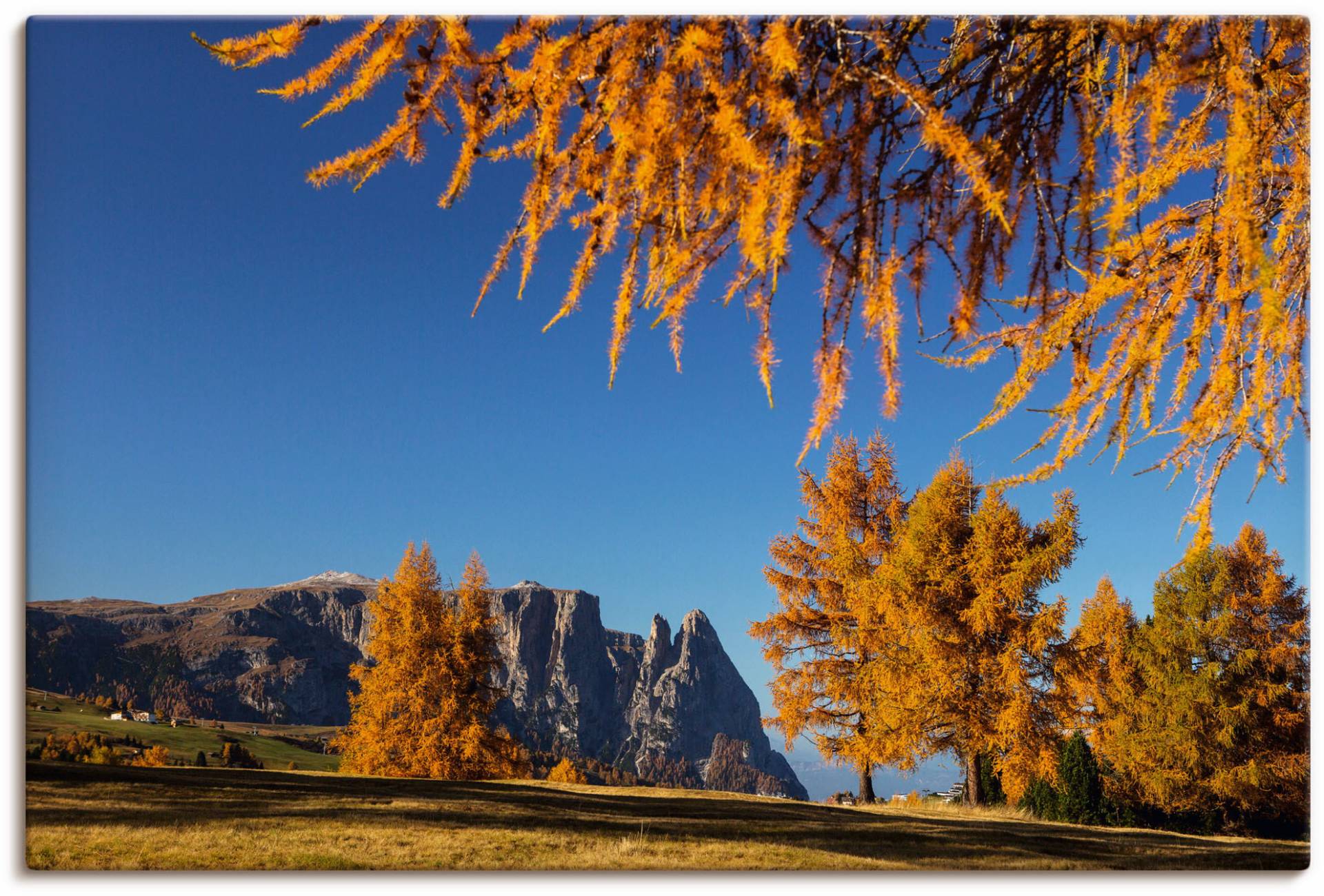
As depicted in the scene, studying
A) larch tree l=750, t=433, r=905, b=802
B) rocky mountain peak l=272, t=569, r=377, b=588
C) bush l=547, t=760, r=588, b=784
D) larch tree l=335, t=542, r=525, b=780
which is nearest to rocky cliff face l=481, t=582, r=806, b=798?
bush l=547, t=760, r=588, b=784

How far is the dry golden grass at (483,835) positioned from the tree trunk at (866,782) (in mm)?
2565

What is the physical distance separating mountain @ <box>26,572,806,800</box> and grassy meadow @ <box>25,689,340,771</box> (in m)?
0.06

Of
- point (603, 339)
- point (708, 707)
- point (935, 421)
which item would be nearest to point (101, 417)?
point (603, 339)

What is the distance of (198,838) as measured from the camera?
3.59m

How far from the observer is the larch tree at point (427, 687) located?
16.6 feet

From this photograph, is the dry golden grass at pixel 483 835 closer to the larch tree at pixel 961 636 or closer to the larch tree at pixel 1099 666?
the larch tree at pixel 1099 666

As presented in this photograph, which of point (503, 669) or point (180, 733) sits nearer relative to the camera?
point (180, 733)

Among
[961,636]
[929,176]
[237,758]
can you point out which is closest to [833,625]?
[961,636]

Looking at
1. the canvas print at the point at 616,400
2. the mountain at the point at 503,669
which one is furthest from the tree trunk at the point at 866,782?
the mountain at the point at 503,669

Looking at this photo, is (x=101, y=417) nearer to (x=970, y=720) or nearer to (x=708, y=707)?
(x=708, y=707)

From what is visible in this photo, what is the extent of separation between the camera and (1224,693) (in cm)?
500

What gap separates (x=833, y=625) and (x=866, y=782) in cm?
147

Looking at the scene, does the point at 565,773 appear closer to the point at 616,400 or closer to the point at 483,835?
the point at 483,835

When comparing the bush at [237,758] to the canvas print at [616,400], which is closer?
the canvas print at [616,400]
